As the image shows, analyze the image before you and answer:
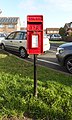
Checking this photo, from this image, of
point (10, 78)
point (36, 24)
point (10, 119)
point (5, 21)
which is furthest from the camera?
point (5, 21)

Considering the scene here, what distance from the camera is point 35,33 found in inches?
Result: 194

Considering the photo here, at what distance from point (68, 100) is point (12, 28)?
7447 centimetres

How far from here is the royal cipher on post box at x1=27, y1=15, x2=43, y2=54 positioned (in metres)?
4.84

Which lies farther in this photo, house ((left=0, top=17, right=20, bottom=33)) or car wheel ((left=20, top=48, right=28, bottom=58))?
house ((left=0, top=17, right=20, bottom=33))

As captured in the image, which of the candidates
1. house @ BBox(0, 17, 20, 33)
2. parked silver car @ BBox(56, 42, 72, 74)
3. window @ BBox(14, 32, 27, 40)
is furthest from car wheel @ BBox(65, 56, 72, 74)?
house @ BBox(0, 17, 20, 33)

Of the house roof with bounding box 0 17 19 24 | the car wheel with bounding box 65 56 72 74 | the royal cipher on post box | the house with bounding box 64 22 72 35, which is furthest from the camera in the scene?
the house roof with bounding box 0 17 19 24

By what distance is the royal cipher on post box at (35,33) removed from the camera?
15.9 feet

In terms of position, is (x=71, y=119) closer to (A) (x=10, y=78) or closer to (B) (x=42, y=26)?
(B) (x=42, y=26)

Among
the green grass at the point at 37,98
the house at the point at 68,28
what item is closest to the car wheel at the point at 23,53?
the green grass at the point at 37,98

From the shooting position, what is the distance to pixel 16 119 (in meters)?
4.39

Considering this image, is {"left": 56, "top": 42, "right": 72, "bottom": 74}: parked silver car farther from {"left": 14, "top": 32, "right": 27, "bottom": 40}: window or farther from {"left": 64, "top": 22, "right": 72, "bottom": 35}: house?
{"left": 64, "top": 22, "right": 72, "bottom": 35}: house

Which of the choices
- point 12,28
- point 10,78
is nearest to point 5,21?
point 12,28

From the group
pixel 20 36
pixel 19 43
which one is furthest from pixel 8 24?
pixel 19 43

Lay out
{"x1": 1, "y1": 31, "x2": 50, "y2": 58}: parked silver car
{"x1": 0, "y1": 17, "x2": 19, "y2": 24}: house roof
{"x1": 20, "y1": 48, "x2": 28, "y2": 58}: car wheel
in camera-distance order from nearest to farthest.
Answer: {"x1": 20, "y1": 48, "x2": 28, "y2": 58}: car wheel, {"x1": 1, "y1": 31, "x2": 50, "y2": 58}: parked silver car, {"x1": 0, "y1": 17, "x2": 19, "y2": 24}: house roof
